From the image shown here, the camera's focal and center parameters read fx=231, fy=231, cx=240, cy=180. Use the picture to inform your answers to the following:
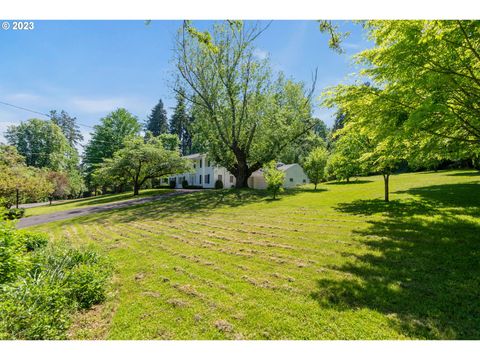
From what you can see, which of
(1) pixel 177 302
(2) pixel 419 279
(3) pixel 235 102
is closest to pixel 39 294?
(1) pixel 177 302

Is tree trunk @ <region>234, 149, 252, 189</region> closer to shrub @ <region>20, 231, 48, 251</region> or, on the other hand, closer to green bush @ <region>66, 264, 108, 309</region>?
shrub @ <region>20, 231, 48, 251</region>

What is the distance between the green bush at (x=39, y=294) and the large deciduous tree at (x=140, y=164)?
67.6 feet

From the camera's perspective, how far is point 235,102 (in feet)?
69.6

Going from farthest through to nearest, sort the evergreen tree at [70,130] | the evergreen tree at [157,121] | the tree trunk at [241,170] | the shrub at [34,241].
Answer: the evergreen tree at [157,121] < the evergreen tree at [70,130] < the tree trunk at [241,170] < the shrub at [34,241]

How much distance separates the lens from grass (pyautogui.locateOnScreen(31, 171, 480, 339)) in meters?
3.09

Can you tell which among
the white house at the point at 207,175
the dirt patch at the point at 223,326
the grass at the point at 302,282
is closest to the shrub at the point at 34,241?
the grass at the point at 302,282

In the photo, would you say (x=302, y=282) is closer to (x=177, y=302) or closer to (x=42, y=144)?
(x=177, y=302)

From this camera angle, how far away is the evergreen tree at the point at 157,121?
61250 millimetres

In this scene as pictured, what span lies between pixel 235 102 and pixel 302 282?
19190 millimetres

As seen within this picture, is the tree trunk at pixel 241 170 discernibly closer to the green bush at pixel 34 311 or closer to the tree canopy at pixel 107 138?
the green bush at pixel 34 311

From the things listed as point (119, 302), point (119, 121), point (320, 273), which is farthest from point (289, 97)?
point (119, 121)
